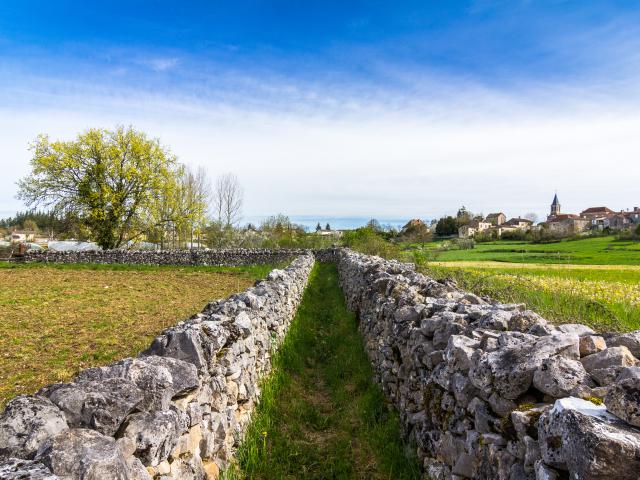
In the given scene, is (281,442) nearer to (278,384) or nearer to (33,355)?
(278,384)

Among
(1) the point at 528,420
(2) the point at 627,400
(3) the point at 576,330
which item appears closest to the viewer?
(2) the point at 627,400

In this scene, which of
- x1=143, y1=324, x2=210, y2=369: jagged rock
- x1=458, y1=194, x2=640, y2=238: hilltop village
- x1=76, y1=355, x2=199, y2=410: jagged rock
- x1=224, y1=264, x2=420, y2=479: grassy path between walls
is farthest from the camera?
x1=458, y1=194, x2=640, y2=238: hilltop village

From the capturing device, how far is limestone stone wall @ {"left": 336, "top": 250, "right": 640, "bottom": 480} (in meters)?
1.89

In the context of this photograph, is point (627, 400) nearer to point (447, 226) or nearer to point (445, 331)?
point (445, 331)

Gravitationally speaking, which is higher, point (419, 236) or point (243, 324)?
point (419, 236)

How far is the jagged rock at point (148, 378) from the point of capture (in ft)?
9.24

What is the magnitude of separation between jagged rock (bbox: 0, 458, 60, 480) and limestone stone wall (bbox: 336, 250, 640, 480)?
2.46 m

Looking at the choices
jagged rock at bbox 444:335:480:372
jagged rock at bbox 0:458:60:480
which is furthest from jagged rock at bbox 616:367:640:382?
jagged rock at bbox 0:458:60:480

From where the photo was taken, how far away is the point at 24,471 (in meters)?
1.75

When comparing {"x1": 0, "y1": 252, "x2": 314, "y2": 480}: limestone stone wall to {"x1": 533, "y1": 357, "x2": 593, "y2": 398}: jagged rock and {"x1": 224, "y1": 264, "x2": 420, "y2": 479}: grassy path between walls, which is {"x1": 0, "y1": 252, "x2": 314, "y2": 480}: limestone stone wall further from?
{"x1": 533, "y1": 357, "x2": 593, "y2": 398}: jagged rock

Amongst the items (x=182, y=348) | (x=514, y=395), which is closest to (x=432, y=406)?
(x=514, y=395)

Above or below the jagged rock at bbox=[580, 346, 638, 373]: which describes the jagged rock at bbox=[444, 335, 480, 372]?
below

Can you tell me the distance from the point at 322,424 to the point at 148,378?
3664mm

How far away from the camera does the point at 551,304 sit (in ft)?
22.0
